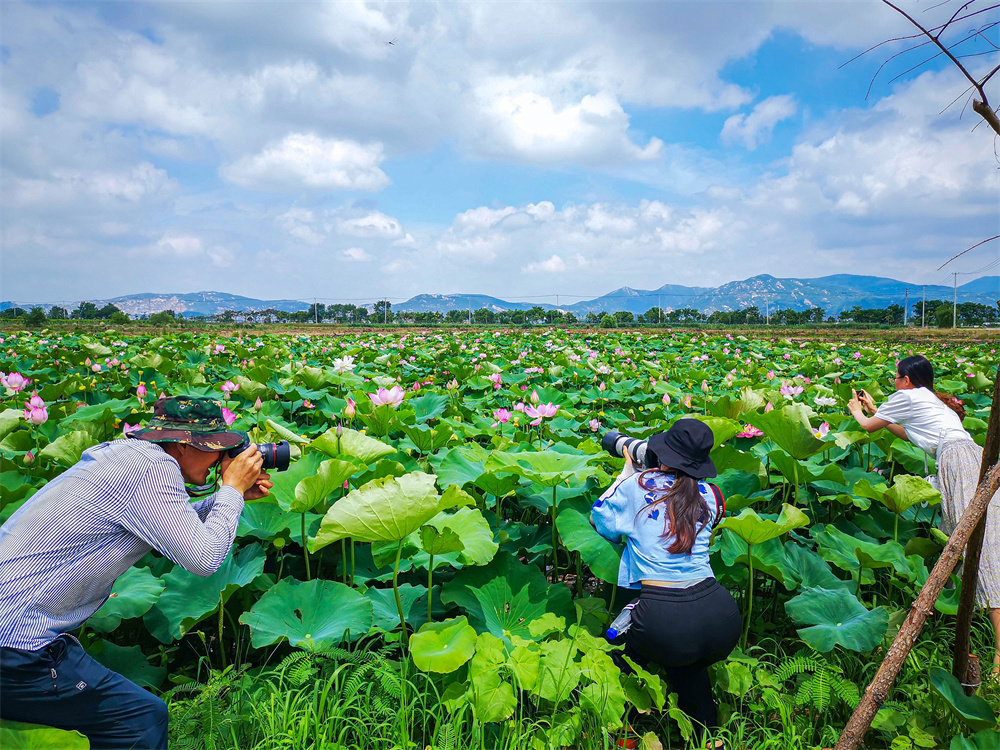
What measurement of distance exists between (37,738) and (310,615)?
71 centimetres

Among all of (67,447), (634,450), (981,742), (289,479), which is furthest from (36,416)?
(981,742)

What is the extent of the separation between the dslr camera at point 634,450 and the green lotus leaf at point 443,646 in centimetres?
81

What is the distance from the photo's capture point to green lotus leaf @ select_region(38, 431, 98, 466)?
2406 mm

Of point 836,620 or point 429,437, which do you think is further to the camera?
point 429,437

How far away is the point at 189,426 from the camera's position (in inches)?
64.9

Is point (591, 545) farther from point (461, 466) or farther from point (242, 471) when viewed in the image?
point (242, 471)

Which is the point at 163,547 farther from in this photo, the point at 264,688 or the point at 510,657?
the point at 510,657

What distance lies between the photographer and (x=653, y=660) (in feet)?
6.00

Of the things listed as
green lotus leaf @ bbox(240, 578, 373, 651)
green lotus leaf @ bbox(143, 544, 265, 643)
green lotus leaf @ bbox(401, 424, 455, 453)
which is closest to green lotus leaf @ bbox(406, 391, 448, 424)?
green lotus leaf @ bbox(401, 424, 455, 453)

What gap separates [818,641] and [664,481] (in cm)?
71

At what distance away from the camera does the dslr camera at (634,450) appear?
2.02 m

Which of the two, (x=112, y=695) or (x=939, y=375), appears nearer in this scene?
(x=112, y=695)

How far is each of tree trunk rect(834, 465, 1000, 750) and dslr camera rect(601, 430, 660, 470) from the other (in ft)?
2.63

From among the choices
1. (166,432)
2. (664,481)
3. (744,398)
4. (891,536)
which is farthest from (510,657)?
(744,398)
